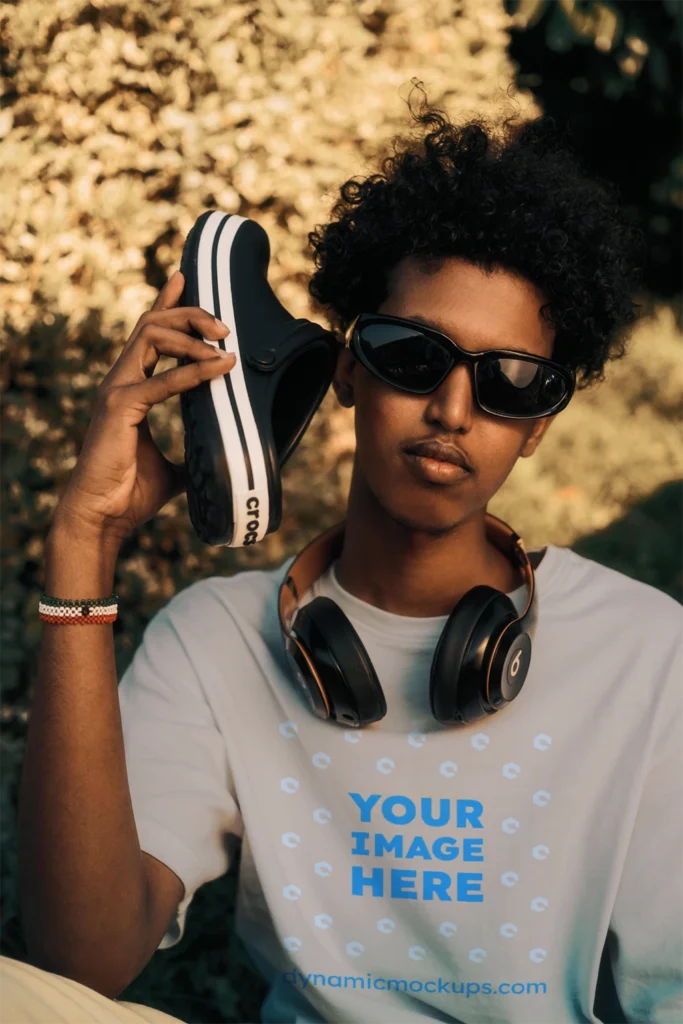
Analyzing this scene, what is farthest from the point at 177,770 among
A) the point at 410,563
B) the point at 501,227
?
the point at 501,227

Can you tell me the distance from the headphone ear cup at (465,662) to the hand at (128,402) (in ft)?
1.99

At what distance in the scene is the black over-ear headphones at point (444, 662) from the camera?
1900mm

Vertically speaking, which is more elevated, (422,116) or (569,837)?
(422,116)

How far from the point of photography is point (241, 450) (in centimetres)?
180

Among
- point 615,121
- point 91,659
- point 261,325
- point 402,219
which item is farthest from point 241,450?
point 615,121

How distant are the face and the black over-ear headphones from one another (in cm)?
22

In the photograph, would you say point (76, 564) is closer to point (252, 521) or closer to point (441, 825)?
point (252, 521)

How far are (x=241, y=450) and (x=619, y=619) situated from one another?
Answer: 33.7 inches

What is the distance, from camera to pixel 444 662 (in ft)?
6.27

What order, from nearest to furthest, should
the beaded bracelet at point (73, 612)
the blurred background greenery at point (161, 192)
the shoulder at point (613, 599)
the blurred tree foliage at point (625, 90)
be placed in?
the beaded bracelet at point (73, 612) → the shoulder at point (613, 599) → the blurred background greenery at point (161, 192) → the blurred tree foliage at point (625, 90)

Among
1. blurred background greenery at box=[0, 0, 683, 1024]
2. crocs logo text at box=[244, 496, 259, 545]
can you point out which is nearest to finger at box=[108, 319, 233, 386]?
crocs logo text at box=[244, 496, 259, 545]

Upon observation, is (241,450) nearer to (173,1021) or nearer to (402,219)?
(402,219)

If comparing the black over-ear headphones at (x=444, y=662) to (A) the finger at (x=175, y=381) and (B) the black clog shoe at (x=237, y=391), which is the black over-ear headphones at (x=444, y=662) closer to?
(B) the black clog shoe at (x=237, y=391)

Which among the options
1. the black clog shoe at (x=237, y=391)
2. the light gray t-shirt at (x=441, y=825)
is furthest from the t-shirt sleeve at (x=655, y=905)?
the black clog shoe at (x=237, y=391)
